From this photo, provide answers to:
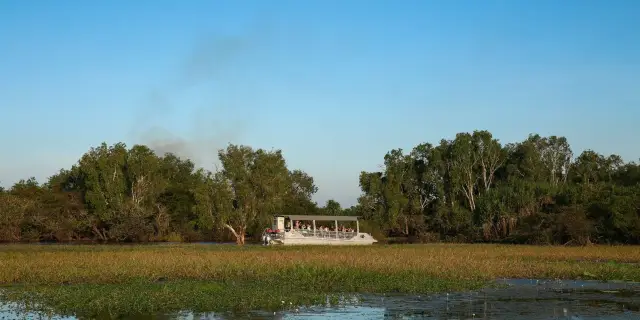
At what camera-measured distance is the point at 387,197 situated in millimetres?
86625

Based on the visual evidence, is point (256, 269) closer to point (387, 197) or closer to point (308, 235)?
point (308, 235)

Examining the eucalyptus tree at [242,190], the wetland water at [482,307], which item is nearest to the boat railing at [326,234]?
the eucalyptus tree at [242,190]

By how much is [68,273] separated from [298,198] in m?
78.0

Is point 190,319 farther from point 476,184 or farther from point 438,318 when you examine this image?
point 476,184

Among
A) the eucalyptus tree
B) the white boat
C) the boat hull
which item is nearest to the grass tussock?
the boat hull

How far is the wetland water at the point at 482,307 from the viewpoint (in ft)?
58.9

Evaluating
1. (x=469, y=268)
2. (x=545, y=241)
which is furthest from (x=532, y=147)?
(x=469, y=268)

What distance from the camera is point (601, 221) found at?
57500 millimetres

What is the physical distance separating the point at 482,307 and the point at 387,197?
Answer: 67013 millimetres

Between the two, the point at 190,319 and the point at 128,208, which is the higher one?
the point at 128,208

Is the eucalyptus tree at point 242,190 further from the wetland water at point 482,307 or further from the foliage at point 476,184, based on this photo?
the wetland water at point 482,307

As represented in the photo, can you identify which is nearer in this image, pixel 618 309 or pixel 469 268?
pixel 618 309

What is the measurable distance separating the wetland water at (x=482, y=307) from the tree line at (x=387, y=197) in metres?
35.3

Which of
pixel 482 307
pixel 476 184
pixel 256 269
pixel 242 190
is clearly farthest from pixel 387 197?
pixel 482 307
